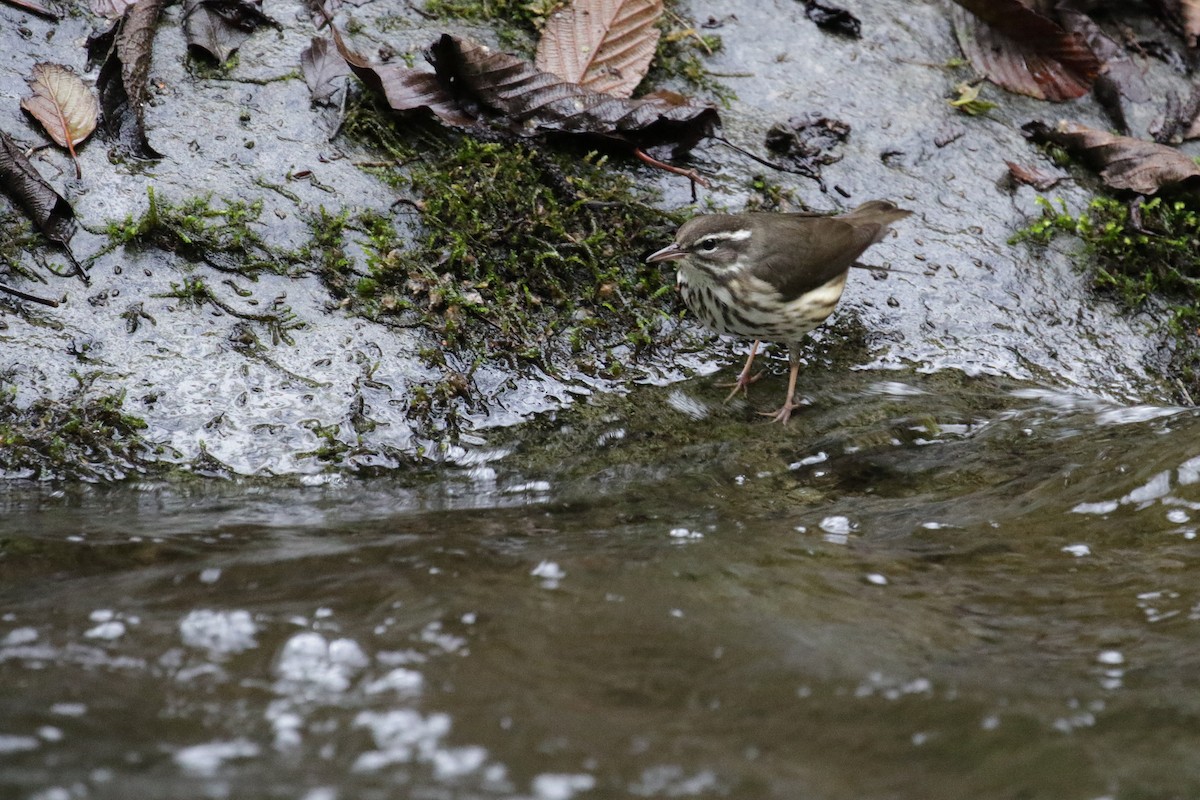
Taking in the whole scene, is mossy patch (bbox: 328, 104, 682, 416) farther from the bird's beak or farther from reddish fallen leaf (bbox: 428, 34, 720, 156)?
the bird's beak

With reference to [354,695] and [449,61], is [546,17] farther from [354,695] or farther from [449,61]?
[354,695]

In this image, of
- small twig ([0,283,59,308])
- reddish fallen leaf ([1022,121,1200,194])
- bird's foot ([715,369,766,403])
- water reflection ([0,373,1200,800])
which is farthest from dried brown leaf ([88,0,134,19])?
reddish fallen leaf ([1022,121,1200,194])

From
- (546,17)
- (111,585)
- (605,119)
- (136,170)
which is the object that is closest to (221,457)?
(111,585)

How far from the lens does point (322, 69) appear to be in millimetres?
5320

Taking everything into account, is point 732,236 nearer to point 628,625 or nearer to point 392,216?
point 392,216

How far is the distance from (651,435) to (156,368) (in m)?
2.01

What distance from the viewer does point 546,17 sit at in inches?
233

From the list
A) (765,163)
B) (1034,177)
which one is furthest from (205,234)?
(1034,177)

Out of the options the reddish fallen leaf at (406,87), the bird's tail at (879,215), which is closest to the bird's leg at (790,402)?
the bird's tail at (879,215)

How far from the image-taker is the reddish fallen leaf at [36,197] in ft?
14.9

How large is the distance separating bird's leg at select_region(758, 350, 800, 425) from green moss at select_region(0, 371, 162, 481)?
2.57 m

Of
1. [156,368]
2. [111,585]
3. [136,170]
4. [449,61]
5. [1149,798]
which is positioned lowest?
[1149,798]

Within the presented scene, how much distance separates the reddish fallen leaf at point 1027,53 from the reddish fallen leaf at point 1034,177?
63cm

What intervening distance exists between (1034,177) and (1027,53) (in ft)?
3.12
